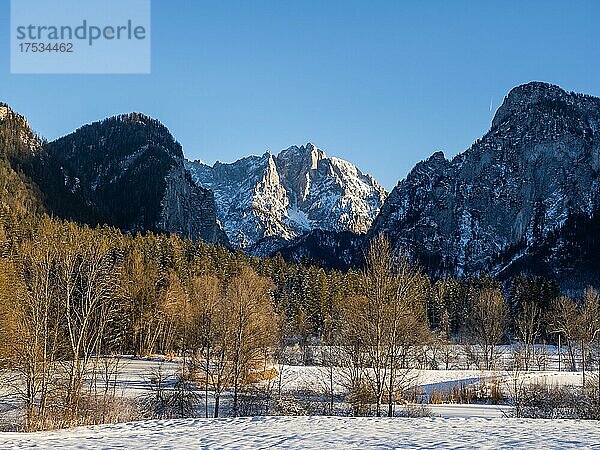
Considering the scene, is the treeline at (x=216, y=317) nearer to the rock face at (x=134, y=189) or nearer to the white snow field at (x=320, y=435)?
the white snow field at (x=320, y=435)

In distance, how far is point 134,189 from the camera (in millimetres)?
172750

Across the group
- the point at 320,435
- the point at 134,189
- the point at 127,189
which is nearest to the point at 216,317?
the point at 320,435

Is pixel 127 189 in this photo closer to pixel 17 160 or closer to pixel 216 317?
pixel 17 160

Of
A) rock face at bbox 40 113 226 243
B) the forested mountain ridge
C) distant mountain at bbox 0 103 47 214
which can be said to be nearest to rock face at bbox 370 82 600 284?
the forested mountain ridge

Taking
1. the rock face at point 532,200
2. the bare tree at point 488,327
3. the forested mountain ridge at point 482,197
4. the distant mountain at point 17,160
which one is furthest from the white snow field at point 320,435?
the rock face at point 532,200

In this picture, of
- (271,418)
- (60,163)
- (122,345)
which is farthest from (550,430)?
(60,163)

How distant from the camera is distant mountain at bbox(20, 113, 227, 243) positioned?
141625 mm

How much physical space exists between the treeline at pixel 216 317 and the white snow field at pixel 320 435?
499cm

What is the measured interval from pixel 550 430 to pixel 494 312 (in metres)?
48.5

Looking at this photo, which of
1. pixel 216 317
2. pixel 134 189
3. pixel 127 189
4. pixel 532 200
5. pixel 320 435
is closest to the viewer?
pixel 320 435

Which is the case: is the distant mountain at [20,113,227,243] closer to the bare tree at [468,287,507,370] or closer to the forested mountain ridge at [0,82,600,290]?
the forested mountain ridge at [0,82,600,290]

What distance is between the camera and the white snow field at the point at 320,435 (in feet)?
44.0

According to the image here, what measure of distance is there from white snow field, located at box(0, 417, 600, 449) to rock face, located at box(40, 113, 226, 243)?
128 meters

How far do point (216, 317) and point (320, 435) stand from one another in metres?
23.0
